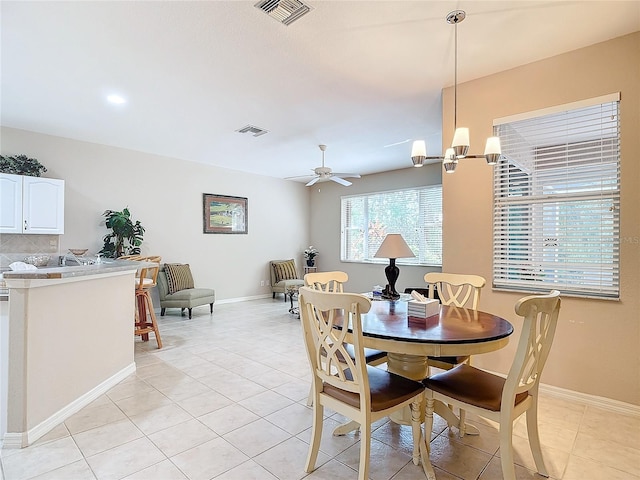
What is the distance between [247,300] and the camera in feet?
24.2

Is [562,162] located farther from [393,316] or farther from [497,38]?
[393,316]

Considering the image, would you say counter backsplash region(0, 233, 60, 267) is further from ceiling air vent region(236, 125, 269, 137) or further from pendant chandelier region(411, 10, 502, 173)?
pendant chandelier region(411, 10, 502, 173)

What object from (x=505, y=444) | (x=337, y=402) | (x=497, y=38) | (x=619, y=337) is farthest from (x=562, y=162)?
(x=337, y=402)

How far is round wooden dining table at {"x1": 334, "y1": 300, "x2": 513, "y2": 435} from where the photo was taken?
1713mm

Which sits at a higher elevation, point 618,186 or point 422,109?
point 422,109

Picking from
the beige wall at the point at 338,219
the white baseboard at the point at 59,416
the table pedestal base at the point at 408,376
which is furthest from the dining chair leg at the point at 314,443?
the beige wall at the point at 338,219

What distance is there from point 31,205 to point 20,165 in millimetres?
532

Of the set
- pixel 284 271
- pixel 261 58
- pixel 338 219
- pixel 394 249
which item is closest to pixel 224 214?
pixel 284 271

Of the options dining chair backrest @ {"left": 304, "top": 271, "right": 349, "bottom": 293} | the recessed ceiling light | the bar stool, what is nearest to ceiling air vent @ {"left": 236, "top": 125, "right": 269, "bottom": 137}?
the recessed ceiling light

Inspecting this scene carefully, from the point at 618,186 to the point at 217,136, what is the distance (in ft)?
14.9

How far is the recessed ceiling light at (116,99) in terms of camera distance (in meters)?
3.56

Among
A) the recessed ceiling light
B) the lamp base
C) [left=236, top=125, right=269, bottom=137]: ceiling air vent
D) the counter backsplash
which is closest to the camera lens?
the lamp base

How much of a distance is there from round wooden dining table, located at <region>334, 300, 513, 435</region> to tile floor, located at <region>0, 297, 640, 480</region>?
0.72 ft

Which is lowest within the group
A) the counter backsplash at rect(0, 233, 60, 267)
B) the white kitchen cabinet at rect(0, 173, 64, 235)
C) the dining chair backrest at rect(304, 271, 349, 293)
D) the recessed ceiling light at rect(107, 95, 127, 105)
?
the dining chair backrest at rect(304, 271, 349, 293)
